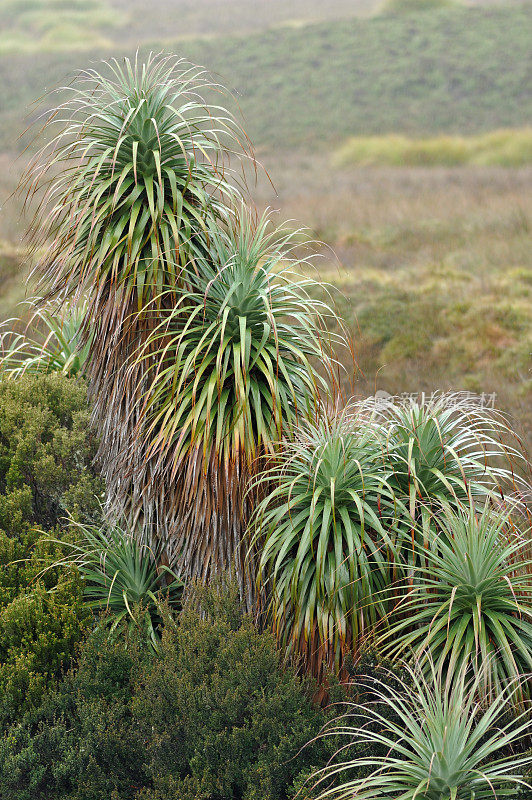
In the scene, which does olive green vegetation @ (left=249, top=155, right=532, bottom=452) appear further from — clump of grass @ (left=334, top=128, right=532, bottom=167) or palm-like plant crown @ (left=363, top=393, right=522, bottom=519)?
palm-like plant crown @ (left=363, top=393, right=522, bottom=519)

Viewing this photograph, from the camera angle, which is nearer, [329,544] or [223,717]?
[223,717]

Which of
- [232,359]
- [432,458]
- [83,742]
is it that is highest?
[232,359]

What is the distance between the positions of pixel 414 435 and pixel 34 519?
3.02 meters

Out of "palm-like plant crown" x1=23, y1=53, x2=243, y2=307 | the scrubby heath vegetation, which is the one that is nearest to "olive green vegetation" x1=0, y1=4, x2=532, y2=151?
"palm-like plant crown" x1=23, y1=53, x2=243, y2=307

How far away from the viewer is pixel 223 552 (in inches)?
174

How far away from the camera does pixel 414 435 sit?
4074mm

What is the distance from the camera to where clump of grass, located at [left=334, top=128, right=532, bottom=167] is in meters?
21.6

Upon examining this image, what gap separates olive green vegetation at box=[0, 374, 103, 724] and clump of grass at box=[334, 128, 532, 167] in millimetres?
19133

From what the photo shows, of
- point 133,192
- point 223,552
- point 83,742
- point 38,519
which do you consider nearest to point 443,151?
point 133,192

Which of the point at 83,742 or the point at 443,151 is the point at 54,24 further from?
the point at 83,742

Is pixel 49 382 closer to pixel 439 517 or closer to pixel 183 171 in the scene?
pixel 183 171

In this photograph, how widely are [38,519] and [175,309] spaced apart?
7.04ft

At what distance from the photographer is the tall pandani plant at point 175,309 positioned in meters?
4.14

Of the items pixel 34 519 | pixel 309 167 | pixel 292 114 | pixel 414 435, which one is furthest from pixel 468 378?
pixel 292 114
